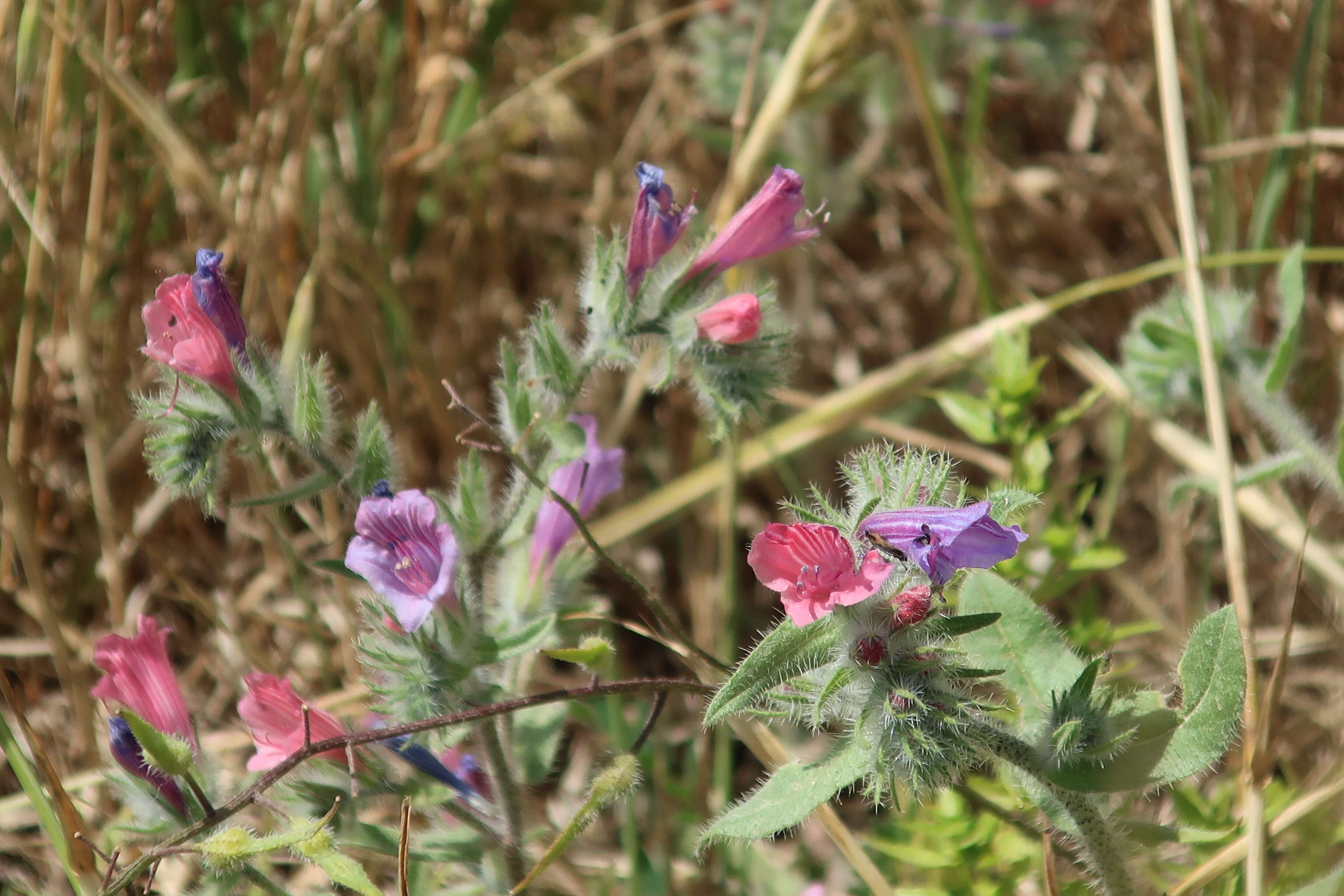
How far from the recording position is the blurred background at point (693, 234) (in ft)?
9.43

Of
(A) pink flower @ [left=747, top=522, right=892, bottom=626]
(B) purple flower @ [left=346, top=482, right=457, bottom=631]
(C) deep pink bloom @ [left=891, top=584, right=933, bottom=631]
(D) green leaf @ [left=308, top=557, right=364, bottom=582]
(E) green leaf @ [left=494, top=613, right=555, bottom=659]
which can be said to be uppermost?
(A) pink flower @ [left=747, top=522, right=892, bottom=626]

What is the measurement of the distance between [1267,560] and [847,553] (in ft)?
8.15

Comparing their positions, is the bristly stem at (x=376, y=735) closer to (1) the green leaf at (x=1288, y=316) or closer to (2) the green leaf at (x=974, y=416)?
(2) the green leaf at (x=974, y=416)

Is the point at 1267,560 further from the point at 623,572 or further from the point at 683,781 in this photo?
the point at 623,572

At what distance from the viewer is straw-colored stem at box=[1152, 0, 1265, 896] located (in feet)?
6.09

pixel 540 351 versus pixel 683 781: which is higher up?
pixel 540 351

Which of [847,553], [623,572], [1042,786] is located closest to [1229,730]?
[1042,786]

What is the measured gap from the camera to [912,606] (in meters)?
1.62

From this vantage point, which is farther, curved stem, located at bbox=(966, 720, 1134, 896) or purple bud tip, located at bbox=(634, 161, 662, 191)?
purple bud tip, located at bbox=(634, 161, 662, 191)

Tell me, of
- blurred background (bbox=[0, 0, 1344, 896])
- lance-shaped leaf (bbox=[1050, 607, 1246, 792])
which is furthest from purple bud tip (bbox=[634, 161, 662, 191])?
lance-shaped leaf (bbox=[1050, 607, 1246, 792])

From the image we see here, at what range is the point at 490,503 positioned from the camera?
91.0 inches

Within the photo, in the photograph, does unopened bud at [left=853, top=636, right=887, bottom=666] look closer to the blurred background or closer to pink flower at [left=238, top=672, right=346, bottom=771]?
the blurred background

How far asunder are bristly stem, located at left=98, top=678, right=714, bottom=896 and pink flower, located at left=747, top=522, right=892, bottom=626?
40 centimetres

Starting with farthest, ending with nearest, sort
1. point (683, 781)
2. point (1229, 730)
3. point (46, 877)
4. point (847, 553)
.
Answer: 1. point (683, 781)
2. point (46, 877)
3. point (1229, 730)
4. point (847, 553)
